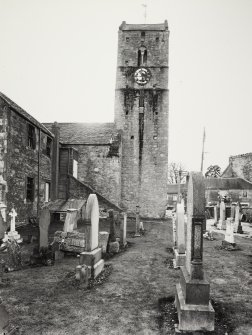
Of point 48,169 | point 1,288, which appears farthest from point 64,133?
point 1,288

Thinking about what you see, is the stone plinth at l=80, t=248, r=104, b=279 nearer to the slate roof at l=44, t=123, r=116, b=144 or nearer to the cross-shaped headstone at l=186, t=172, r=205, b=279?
the cross-shaped headstone at l=186, t=172, r=205, b=279

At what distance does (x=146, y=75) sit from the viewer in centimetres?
2603

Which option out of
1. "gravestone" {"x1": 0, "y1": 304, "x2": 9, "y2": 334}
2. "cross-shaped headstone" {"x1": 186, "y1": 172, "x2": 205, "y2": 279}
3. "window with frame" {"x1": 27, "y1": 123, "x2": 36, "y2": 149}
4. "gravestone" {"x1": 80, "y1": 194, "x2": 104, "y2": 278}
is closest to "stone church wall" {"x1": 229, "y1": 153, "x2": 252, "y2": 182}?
"window with frame" {"x1": 27, "y1": 123, "x2": 36, "y2": 149}

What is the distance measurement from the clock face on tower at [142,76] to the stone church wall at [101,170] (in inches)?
277

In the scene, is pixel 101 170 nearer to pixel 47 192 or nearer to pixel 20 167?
pixel 47 192

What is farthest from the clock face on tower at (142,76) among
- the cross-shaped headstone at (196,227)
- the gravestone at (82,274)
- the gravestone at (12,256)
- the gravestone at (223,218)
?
the cross-shaped headstone at (196,227)

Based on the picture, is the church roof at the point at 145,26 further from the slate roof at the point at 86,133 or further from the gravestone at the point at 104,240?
the gravestone at the point at 104,240

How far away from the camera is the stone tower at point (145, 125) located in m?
25.2

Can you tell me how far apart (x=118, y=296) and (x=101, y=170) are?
18740mm

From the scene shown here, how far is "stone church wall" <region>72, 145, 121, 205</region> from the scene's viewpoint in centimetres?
2423

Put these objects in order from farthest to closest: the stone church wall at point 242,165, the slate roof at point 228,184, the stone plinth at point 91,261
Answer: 1. the stone church wall at point 242,165
2. the slate roof at point 228,184
3. the stone plinth at point 91,261

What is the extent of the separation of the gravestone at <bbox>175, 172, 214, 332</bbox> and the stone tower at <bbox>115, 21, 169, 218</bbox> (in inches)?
783

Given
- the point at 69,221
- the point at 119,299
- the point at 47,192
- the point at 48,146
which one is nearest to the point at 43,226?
the point at 69,221

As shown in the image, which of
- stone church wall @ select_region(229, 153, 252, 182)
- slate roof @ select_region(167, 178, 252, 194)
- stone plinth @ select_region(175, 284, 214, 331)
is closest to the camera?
stone plinth @ select_region(175, 284, 214, 331)
